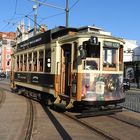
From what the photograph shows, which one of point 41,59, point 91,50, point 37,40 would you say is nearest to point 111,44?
point 91,50

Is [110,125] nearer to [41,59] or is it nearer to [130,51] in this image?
[41,59]

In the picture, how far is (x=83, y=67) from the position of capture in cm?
1328

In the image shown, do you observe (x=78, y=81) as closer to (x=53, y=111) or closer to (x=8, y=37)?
(x=53, y=111)

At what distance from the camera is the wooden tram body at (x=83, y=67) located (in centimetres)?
1314

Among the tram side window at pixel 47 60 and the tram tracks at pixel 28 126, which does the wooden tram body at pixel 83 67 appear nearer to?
the tram side window at pixel 47 60

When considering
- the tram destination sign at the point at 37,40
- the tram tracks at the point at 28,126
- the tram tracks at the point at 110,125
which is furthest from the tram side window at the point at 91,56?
the tram destination sign at the point at 37,40

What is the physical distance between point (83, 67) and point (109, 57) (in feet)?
4.09

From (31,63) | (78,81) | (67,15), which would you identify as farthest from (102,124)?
(67,15)

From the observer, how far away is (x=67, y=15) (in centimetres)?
2586

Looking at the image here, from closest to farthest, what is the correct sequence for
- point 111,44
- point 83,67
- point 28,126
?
point 28,126
point 83,67
point 111,44

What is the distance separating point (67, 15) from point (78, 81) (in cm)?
1342

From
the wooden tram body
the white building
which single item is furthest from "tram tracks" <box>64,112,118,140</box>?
the white building

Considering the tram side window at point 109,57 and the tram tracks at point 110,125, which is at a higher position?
the tram side window at point 109,57

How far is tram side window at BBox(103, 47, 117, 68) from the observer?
13.7m
